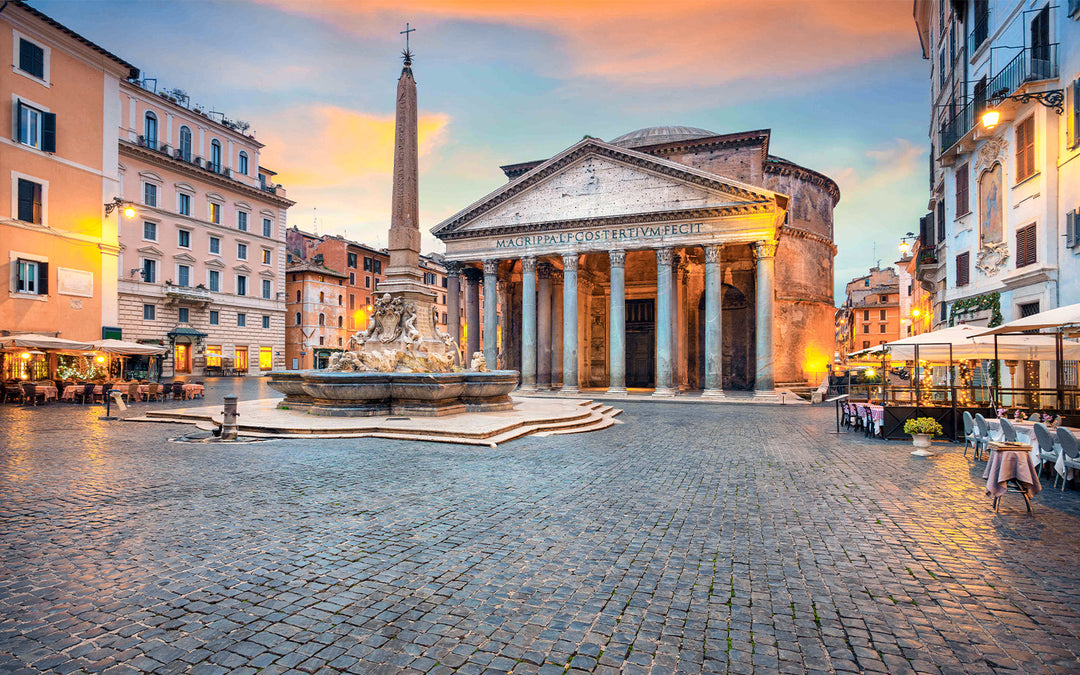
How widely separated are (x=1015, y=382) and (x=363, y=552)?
67.1 ft

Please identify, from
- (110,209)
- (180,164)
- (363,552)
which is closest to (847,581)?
(363,552)

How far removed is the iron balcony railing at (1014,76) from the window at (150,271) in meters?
39.6

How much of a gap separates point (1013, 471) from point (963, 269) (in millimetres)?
16980

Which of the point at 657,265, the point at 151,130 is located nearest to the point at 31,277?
the point at 151,130

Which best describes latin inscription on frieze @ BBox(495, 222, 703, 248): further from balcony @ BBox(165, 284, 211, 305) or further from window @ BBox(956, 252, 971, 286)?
balcony @ BBox(165, 284, 211, 305)

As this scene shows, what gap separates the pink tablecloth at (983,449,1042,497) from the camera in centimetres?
590

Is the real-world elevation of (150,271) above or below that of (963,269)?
above

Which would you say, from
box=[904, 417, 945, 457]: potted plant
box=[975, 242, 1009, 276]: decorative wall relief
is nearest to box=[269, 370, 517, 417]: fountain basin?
box=[904, 417, 945, 457]: potted plant

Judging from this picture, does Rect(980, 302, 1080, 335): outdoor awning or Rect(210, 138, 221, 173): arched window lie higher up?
Rect(210, 138, 221, 173): arched window

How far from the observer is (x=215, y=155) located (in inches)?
1425

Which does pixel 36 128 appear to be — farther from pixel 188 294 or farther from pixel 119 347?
pixel 188 294

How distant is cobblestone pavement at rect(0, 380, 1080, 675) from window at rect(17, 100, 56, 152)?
62.7ft

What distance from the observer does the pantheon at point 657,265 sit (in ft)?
85.1

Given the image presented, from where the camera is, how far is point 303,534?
4.97 metres
